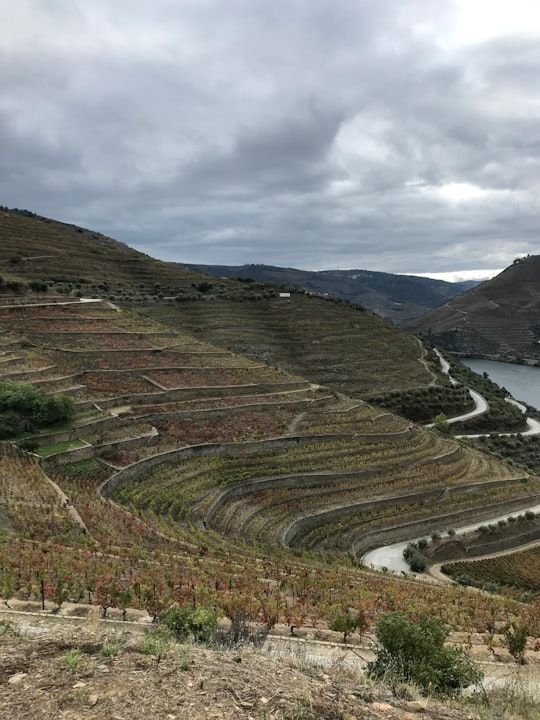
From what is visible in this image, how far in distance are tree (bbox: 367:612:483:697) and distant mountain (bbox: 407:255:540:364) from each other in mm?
133066

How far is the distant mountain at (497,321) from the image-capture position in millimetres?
132500

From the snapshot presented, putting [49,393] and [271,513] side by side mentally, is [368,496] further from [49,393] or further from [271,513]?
[49,393]

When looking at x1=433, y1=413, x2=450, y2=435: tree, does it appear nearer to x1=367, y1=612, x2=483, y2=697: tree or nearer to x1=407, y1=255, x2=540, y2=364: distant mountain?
x1=367, y1=612, x2=483, y2=697: tree

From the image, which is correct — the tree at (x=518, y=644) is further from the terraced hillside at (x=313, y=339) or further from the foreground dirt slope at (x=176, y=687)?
the terraced hillside at (x=313, y=339)

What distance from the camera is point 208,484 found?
2233cm

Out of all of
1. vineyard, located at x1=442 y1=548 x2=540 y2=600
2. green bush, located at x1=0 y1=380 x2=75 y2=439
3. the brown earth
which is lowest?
vineyard, located at x1=442 y1=548 x2=540 y2=600

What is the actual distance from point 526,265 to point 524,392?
11475cm

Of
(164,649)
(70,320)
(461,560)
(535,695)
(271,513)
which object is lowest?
(461,560)

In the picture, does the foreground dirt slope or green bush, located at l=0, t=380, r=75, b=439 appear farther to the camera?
green bush, located at l=0, t=380, r=75, b=439

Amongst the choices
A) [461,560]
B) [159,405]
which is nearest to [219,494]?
[159,405]

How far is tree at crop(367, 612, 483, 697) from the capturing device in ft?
23.5

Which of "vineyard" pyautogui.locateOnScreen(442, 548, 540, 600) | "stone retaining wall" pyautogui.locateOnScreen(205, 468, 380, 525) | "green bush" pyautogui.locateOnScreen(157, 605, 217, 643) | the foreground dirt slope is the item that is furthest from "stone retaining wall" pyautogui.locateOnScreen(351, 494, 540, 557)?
the foreground dirt slope

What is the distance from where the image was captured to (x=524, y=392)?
295ft

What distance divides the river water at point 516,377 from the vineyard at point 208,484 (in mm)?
60420
